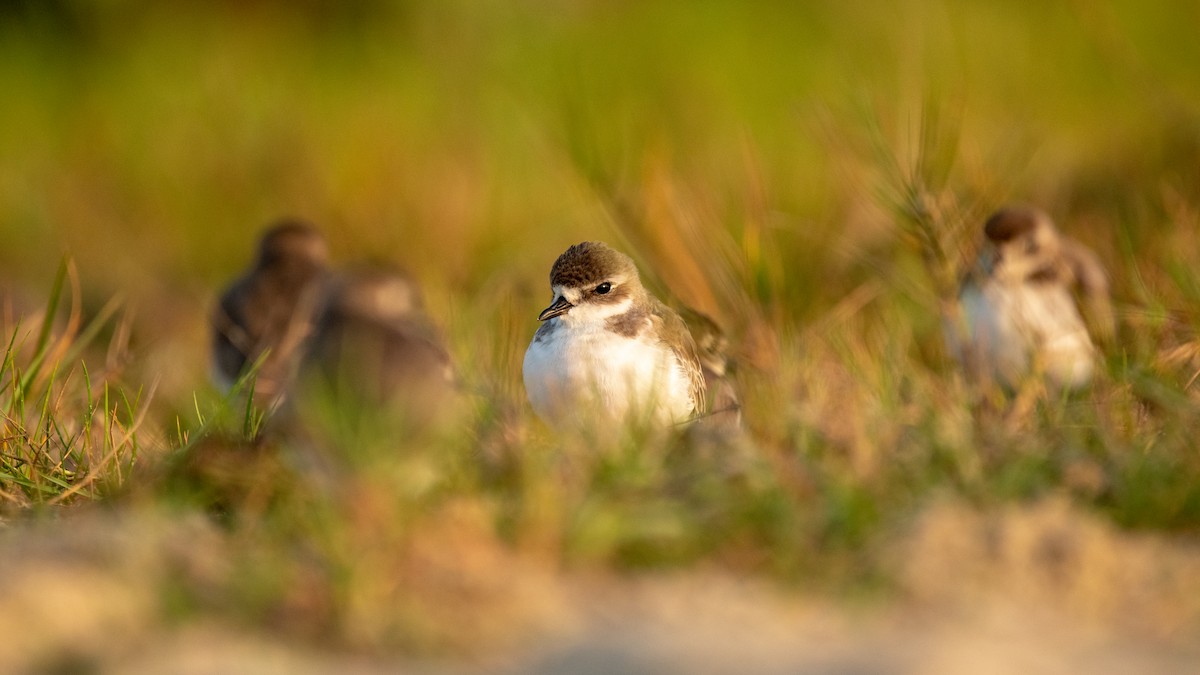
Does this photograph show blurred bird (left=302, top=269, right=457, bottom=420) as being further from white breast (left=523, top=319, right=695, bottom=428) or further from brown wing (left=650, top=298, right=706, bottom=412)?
brown wing (left=650, top=298, right=706, bottom=412)

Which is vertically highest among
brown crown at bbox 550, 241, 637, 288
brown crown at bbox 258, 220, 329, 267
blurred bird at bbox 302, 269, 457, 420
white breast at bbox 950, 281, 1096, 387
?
brown crown at bbox 258, 220, 329, 267

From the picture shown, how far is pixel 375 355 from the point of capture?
4.74m

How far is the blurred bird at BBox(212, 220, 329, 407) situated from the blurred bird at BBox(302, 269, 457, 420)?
202cm

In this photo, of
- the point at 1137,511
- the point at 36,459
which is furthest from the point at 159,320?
the point at 1137,511

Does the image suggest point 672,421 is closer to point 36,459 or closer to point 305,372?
point 305,372

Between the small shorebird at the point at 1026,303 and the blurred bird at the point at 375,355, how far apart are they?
7.71 feet

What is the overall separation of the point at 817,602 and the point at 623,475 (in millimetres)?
732

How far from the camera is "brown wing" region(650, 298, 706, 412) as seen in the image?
5881 mm

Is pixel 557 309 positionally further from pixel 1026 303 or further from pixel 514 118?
pixel 514 118

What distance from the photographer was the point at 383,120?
13805 mm

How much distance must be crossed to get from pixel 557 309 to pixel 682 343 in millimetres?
592

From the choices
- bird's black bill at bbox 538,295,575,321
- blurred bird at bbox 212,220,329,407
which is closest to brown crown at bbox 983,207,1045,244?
bird's black bill at bbox 538,295,575,321

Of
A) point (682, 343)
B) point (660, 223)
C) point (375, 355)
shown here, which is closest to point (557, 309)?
point (682, 343)

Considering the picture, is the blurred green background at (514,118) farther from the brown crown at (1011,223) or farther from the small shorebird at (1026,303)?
the small shorebird at (1026,303)
